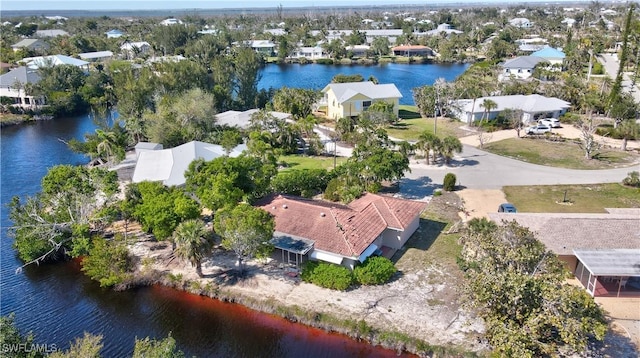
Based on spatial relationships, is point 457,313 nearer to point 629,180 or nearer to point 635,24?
point 629,180

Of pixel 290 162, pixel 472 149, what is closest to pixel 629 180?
pixel 472 149

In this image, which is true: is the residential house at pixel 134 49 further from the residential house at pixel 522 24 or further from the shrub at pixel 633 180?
the residential house at pixel 522 24

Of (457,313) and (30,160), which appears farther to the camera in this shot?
(30,160)

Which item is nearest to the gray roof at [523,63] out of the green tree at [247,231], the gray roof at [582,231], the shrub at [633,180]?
the shrub at [633,180]

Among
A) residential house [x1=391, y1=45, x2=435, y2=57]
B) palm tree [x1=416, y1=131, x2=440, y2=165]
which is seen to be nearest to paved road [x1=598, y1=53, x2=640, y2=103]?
residential house [x1=391, y1=45, x2=435, y2=57]

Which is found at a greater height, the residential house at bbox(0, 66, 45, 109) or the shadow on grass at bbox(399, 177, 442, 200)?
the residential house at bbox(0, 66, 45, 109)

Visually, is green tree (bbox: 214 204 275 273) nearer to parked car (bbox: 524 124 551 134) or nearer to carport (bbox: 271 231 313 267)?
carport (bbox: 271 231 313 267)

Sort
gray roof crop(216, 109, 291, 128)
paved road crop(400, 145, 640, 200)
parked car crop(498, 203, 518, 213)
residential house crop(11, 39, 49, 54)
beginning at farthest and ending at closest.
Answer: residential house crop(11, 39, 49, 54)
gray roof crop(216, 109, 291, 128)
paved road crop(400, 145, 640, 200)
parked car crop(498, 203, 518, 213)

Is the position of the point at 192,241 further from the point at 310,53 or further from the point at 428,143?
the point at 310,53
